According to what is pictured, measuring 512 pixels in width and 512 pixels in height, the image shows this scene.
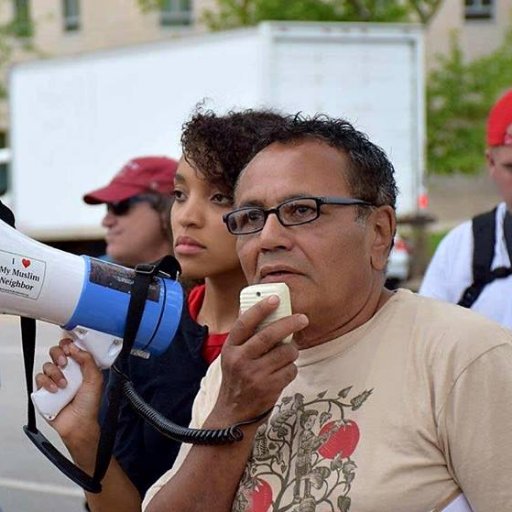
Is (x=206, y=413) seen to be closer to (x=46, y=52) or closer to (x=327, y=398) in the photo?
(x=327, y=398)

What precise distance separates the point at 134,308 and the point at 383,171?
58 centimetres

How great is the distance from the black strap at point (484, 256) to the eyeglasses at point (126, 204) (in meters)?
1.06

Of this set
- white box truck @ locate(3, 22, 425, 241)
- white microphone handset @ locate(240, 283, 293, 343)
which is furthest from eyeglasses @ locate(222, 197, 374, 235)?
white box truck @ locate(3, 22, 425, 241)

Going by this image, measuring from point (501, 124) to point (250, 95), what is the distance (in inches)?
454

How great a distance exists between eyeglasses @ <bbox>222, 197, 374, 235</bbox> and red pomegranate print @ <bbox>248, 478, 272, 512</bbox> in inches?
17.6

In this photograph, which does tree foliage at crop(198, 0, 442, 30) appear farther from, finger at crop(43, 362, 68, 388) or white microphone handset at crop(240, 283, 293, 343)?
white microphone handset at crop(240, 283, 293, 343)

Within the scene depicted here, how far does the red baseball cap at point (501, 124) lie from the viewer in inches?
158

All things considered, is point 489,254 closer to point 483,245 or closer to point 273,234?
point 483,245

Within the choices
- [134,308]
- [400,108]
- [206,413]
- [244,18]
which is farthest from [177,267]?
[244,18]

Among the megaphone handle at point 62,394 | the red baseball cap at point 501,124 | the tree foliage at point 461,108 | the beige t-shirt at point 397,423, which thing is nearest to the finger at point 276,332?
the beige t-shirt at point 397,423

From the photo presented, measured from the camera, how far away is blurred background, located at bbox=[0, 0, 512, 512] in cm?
1573

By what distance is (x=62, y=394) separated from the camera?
256cm

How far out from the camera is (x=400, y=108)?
16.2 m

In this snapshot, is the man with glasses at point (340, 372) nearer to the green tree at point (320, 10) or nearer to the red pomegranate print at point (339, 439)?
the red pomegranate print at point (339, 439)
